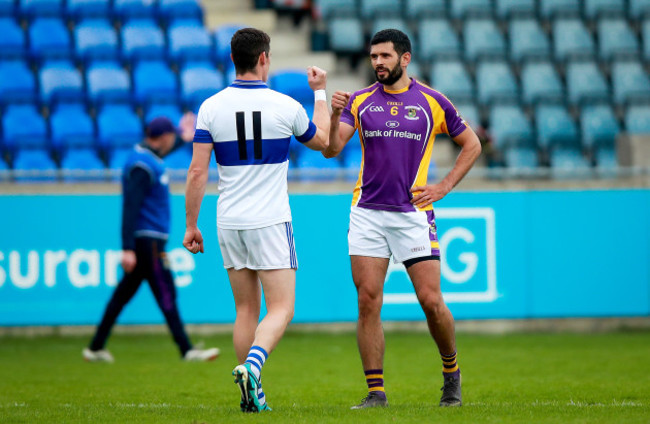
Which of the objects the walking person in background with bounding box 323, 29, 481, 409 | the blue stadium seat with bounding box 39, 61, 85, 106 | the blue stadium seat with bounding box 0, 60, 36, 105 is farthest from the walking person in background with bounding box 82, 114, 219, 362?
the blue stadium seat with bounding box 0, 60, 36, 105

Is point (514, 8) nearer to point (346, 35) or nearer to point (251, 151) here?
point (346, 35)

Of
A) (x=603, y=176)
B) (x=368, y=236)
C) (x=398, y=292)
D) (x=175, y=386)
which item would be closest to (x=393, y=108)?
(x=368, y=236)

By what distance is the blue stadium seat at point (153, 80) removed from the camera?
14.8 meters

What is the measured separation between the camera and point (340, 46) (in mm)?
16625

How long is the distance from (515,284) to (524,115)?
184 inches

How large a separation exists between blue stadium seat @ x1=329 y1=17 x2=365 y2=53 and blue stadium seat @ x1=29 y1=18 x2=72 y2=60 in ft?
14.6

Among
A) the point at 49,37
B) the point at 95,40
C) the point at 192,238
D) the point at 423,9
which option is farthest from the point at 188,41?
the point at 192,238

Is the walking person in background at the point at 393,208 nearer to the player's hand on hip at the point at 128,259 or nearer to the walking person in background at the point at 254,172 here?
the walking person in background at the point at 254,172

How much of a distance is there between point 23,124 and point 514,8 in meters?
9.17

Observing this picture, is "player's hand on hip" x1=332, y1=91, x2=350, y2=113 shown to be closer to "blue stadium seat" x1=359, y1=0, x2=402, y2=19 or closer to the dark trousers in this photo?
the dark trousers

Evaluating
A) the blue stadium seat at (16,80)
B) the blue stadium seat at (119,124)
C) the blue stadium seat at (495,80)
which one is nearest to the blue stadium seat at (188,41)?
the blue stadium seat at (119,124)

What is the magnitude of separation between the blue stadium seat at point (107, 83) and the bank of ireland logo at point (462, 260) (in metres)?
5.28

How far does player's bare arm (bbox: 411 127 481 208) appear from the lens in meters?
6.25

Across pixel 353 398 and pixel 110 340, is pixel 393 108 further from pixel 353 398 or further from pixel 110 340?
pixel 110 340
